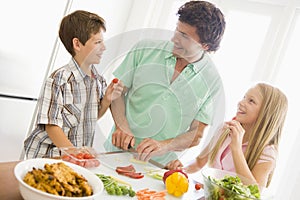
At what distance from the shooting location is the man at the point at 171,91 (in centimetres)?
91

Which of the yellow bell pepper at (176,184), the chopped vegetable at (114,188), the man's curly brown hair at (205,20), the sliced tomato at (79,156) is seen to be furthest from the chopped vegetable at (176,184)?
the man's curly brown hair at (205,20)

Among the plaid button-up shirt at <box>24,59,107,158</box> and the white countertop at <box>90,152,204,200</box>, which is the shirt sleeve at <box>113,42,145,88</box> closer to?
the plaid button-up shirt at <box>24,59,107,158</box>

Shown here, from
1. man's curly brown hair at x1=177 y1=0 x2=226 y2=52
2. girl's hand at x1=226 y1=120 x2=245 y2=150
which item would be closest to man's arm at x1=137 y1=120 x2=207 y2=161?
man's curly brown hair at x1=177 y1=0 x2=226 y2=52

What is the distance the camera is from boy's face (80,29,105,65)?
95 centimetres

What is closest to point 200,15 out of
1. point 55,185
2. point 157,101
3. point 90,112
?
point 157,101

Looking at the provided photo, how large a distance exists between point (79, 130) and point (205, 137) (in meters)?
0.38

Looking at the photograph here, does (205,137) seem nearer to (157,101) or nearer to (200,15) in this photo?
(157,101)

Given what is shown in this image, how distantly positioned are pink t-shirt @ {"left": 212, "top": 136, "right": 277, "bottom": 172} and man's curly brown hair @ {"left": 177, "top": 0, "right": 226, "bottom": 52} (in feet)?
1.68

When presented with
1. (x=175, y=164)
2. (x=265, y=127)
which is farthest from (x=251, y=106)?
(x=175, y=164)

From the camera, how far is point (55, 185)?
1.98 ft

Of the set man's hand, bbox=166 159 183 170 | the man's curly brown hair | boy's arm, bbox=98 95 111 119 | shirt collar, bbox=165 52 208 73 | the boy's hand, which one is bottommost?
man's hand, bbox=166 159 183 170

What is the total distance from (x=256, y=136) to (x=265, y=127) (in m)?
0.05

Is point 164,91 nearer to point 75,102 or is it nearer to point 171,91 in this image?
point 171,91

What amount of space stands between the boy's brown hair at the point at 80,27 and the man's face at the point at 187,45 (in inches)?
12.2
